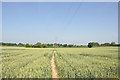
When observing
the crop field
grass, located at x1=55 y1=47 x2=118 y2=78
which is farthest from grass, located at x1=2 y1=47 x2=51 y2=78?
grass, located at x1=55 y1=47 x2=118 y2=78

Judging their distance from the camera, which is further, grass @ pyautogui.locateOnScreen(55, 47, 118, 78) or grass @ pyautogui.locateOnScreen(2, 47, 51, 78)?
grass @ pyautogui.locateOnScreen(55, 47, 118, 78)

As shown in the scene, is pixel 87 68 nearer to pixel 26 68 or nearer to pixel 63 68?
pixel 63 68

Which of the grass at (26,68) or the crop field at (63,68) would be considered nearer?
the grass at (26,68)

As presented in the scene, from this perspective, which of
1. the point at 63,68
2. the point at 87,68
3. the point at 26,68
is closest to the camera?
the point at 26,68

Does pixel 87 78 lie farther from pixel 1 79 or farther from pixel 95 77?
pixel 1 79

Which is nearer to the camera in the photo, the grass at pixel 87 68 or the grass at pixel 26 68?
the grass at pixel 26 68

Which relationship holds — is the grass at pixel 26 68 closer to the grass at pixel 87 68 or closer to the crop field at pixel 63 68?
the crop field at pixel 63 68

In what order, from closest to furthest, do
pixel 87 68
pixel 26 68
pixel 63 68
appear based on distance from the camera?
pixel 26 68 < pixel 87 68 < pixel 63 68

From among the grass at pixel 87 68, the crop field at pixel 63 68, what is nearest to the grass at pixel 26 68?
the crop field at pixel 63 68

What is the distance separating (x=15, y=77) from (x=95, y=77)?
3488 mm

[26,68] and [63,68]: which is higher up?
[26,68]

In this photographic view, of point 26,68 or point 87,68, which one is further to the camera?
point 87,68

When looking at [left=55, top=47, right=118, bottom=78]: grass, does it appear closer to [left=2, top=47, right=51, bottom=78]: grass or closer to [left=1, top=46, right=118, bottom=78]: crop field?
[left=1, top=46, right=118, bottom=78]: crop field

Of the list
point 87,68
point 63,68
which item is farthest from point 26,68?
point 87,68
